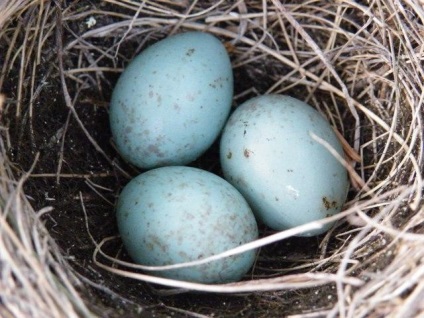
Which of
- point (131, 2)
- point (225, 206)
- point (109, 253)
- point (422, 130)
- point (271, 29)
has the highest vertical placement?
point (131, 2)

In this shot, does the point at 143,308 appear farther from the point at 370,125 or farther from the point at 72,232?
the point at 370,125

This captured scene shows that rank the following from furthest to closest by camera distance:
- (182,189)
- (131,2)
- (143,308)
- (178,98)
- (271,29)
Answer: (271,29) → (131,2) → (178,98) → (182,189) → (143,308)

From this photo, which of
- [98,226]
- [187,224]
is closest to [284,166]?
[187,224]

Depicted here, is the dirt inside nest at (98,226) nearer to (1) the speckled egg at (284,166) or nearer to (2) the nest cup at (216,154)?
(2) the nest cup at (216,154)

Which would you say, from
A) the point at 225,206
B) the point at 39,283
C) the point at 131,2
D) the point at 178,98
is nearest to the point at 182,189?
the point at 225,206

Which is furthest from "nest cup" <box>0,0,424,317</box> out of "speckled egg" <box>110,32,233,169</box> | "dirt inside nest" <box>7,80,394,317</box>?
"speckled egg" <box>110,32,233,169</box>

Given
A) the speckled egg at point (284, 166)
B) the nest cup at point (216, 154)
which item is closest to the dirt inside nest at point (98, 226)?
the nest cup at point (216, 154)

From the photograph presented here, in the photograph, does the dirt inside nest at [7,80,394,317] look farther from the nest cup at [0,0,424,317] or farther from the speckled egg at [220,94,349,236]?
the speckled egg at [220,94,349,236]
